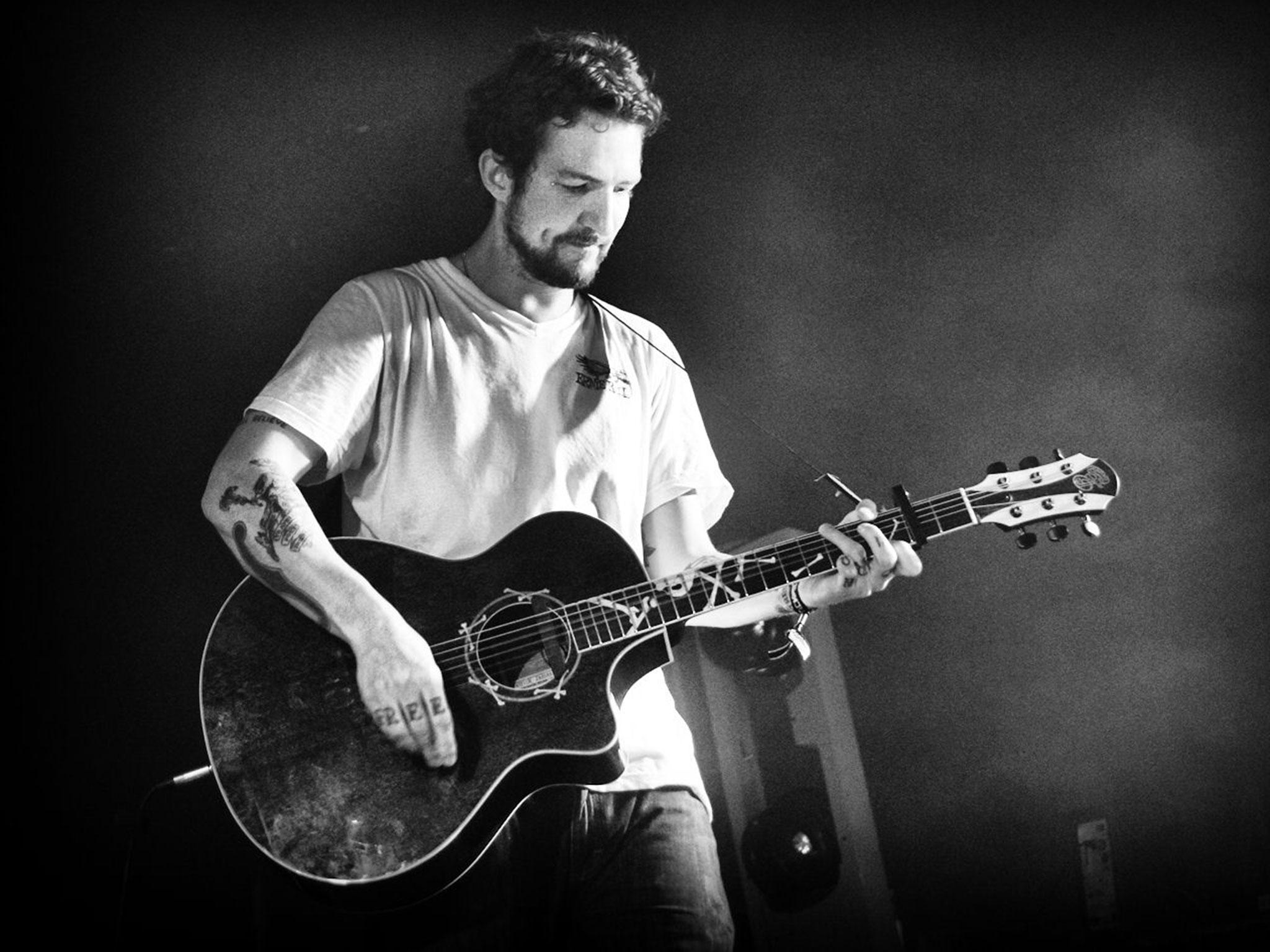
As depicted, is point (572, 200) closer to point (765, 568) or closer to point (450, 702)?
point (765, 568)

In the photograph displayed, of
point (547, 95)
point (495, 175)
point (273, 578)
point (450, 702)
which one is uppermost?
point (547, 95)

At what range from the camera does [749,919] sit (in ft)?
6.61

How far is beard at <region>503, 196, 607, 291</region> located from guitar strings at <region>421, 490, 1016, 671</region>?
62 cm

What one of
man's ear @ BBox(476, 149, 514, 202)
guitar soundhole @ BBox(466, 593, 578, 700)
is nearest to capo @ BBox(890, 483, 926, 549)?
guitar soundhole @ BBox(466, 593, 578, 700)

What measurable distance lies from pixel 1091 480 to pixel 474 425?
1058 millimetres

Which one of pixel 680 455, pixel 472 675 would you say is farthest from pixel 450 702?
pixel 680 455

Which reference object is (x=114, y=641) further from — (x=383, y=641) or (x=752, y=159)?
(x=752, y=159)

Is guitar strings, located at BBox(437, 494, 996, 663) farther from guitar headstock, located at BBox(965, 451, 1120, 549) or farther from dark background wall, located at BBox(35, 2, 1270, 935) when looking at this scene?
dark background wall, located at BBox(35, 2, 1270, 935)

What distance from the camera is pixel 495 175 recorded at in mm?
1969

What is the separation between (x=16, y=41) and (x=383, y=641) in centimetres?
131

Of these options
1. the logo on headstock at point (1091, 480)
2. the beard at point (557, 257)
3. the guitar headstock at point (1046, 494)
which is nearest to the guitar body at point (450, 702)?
the beard at point (557, 257)

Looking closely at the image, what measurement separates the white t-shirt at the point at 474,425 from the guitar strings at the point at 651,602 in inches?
6.0

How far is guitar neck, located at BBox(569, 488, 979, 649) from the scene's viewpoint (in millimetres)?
1616

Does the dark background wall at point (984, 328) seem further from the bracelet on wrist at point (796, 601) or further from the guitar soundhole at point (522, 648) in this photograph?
the guitar soundhole at point (522, 648)
